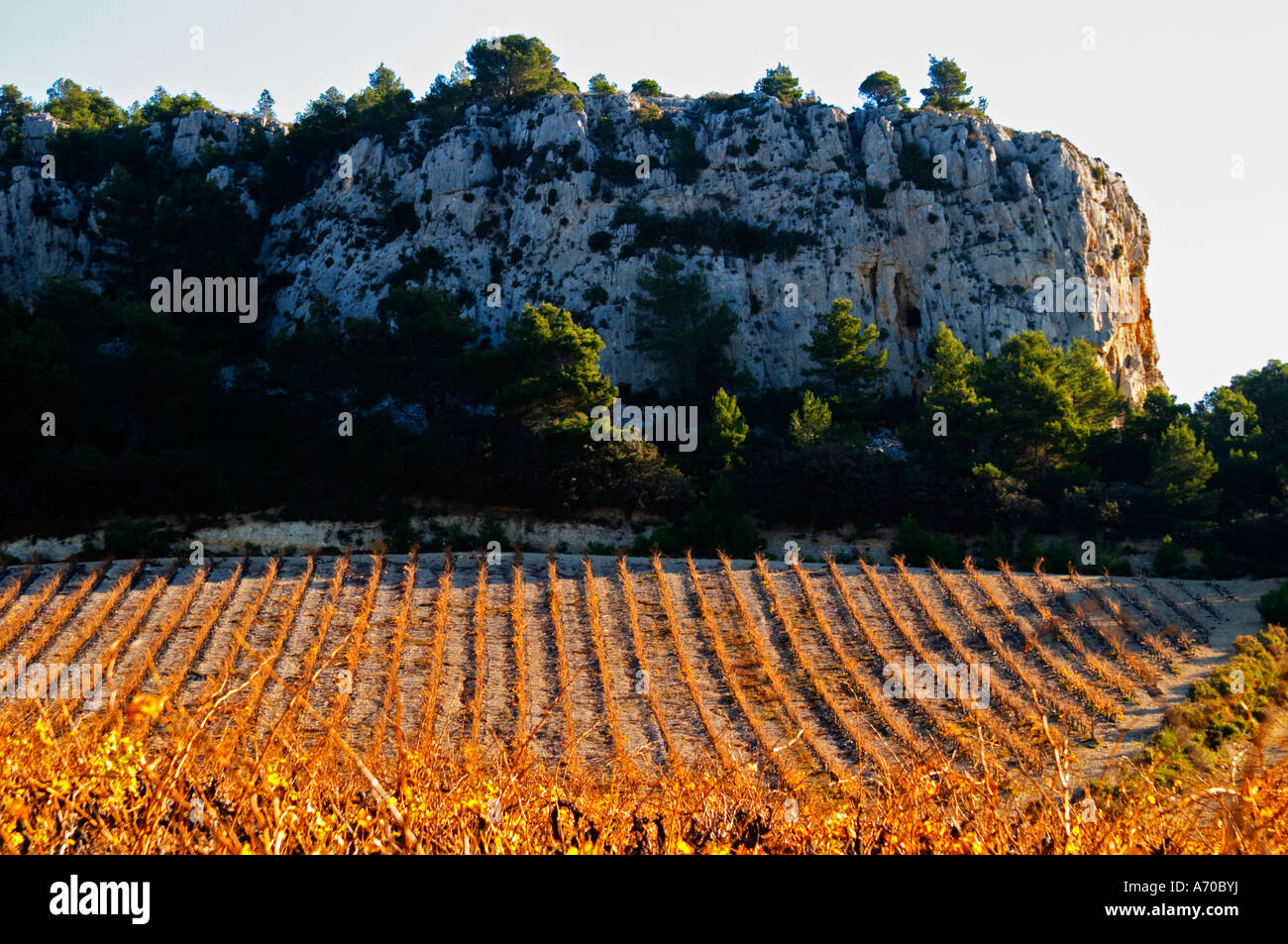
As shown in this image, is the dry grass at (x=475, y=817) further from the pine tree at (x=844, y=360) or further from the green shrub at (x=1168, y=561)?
the pine tree at (x=844, y=360)

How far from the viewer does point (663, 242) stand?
168ft

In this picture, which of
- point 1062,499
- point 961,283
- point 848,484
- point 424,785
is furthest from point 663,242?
point 424,785

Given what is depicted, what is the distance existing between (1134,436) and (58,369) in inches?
1617

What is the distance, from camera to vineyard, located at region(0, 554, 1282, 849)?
17469mm

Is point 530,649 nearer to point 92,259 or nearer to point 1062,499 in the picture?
point 1062,499

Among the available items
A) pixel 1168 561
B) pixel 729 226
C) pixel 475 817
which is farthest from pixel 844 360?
pixel 475 817

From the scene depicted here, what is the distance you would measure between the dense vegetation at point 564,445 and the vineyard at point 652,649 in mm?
4502

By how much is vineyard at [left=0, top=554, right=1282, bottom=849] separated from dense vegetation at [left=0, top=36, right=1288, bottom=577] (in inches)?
177

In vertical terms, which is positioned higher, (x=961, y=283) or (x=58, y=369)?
(x=961, y=283)

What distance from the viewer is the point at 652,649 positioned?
73.3 ft

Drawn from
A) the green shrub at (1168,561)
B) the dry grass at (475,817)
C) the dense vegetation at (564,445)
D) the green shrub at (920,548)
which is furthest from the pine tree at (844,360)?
the dry grass at (475,817)

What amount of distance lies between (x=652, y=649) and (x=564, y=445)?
1366cm

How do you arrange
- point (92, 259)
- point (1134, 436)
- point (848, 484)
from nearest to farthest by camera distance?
point (848, 484) < point (1134, 436) < point (92, 259)
